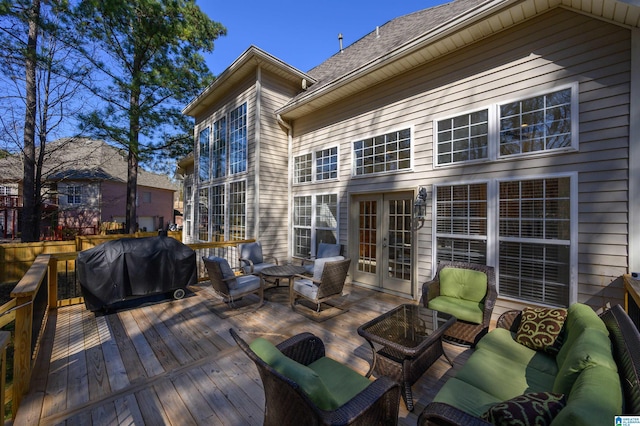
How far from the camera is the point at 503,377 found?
6.11ft

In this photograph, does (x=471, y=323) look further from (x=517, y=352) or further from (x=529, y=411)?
(x=529, y=411)

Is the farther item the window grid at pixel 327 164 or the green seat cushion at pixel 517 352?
the window grid at pixel 327 164

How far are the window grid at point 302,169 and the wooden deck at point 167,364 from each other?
3600 mm

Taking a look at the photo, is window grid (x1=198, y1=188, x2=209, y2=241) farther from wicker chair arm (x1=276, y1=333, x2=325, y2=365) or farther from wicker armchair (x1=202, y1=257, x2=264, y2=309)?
wicker chair arm (x1=276, y1=333, x2=325, y2=365)

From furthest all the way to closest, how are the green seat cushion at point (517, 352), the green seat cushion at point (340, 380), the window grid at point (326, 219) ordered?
the window grid at point (326, 219) < the green seat cushion at point (517, 352) < the green seat cushion at point (340, 380)

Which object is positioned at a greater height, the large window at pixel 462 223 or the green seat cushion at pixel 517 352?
the large window at pixel 462 223

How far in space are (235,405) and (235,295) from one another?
2.15 metres

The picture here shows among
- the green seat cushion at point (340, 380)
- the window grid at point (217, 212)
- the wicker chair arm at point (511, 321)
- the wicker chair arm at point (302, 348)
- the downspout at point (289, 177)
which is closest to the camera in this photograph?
the green seat cushion at point (340, 380)

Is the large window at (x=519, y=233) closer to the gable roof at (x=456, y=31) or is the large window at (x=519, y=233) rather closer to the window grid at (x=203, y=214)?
the gable roof at (x=456, y=31)

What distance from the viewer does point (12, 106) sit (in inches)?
318

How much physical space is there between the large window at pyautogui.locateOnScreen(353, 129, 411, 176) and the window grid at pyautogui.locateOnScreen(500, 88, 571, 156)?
1533 millimetres

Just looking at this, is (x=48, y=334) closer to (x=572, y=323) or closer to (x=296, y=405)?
(x=296, y=405)

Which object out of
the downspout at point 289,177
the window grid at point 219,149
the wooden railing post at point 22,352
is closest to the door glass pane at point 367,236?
the downspout at point 289,177

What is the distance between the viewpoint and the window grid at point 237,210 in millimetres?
7021
